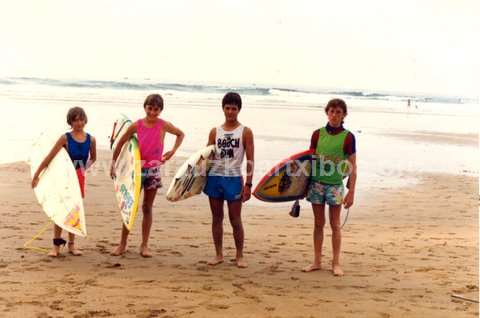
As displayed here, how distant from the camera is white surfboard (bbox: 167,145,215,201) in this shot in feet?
17.9

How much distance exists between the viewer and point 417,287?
15.9ft

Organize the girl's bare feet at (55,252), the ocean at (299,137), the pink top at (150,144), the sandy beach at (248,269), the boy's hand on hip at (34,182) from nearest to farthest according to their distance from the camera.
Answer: the sandy beach at (248,269), the girl's bare feet at (55,252), the pink top at (150,144), the boy's hand on hip at (34,182), the ocean at (299,137)

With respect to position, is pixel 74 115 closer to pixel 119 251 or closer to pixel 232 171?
pixel 119 251

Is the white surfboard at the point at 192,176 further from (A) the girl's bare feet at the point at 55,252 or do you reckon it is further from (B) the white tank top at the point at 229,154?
(A) the girl's bare feet at the point at 55,252

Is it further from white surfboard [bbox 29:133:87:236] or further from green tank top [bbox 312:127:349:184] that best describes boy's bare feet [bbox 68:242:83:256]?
green tank top [bbox 312:127:349:184]

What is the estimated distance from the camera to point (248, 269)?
525 cm

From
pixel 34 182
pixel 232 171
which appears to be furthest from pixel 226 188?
pixel 34 182

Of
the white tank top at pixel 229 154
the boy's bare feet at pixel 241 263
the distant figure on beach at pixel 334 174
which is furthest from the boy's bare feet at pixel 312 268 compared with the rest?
the white tank top at pixel 229 154

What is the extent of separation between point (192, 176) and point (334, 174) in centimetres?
130

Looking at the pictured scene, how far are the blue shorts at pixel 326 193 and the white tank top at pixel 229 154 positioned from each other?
26.7 inches

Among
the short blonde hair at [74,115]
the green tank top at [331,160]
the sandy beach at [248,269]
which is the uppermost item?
the short blonde hair at [74,115]

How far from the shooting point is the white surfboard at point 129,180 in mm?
5426

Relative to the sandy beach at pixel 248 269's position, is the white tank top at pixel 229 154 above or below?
above

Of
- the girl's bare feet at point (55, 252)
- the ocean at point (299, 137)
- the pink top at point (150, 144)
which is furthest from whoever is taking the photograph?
the ocean at point (299, 137)
